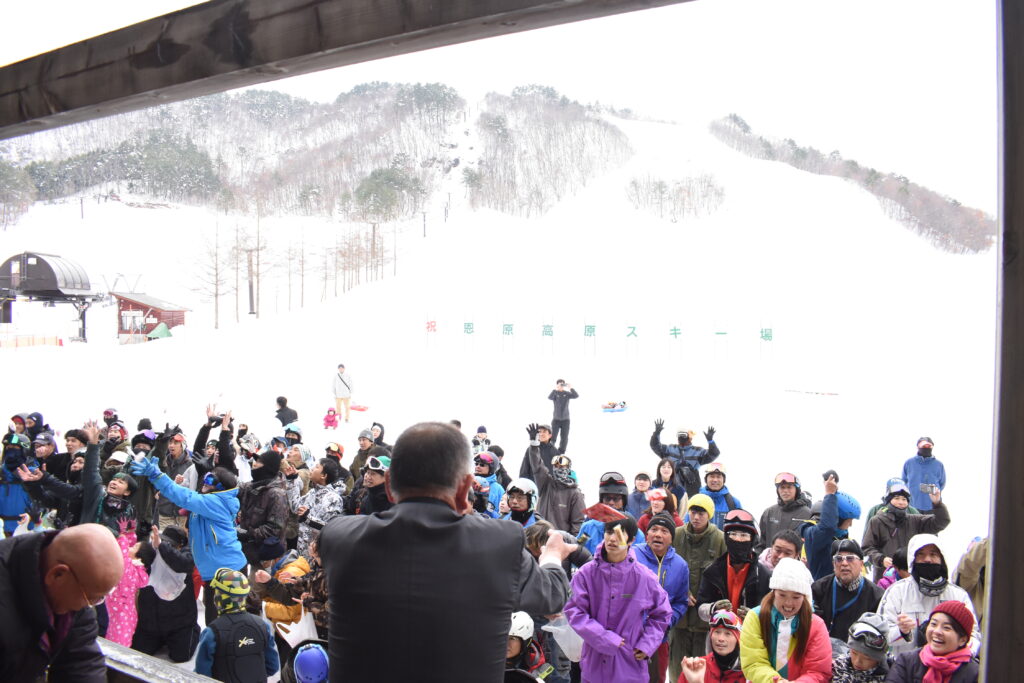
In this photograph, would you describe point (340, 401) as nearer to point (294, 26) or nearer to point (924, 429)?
point (924, 429)

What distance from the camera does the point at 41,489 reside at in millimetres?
6531

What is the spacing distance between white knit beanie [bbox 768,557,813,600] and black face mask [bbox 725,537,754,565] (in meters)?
0.92

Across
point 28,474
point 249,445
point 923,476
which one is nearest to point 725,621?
point 923,476

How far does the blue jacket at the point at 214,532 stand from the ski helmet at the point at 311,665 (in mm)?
2212

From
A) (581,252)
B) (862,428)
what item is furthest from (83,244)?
(862,428)

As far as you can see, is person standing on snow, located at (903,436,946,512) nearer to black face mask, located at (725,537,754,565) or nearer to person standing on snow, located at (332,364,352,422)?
black face mask, located at (725,537,754,565)

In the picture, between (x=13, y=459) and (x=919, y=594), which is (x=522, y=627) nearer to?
(x=919, y=594)

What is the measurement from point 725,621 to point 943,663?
932 mm

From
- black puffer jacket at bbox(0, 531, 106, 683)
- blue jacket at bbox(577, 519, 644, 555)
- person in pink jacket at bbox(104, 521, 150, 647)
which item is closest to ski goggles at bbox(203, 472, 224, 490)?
person in pink jacket at bbox(104, 521, 150, 647)

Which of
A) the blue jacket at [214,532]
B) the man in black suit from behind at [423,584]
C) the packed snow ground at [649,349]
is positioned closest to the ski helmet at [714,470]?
the packed snow ground at [649,349]

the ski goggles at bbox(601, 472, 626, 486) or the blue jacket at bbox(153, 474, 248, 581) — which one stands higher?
the ski goggles at bbox(601, 472, 626, 486)

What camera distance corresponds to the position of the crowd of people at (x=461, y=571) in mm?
1429

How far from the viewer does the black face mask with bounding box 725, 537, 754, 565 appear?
4527mm

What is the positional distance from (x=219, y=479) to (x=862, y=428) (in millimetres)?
14137
